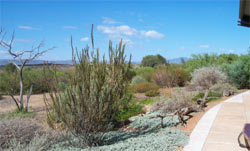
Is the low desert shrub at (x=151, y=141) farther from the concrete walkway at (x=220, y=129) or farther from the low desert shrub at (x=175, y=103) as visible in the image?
the low desert shrub at (x=175, y=103)

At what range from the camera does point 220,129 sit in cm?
557

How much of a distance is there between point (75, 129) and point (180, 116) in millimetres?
2859

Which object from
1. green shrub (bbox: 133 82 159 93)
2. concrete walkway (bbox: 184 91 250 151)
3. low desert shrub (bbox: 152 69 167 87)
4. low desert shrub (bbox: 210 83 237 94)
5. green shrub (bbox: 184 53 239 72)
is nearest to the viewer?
concrete walkway (bbox: 184 91 250 151)

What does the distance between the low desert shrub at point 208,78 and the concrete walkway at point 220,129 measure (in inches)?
251

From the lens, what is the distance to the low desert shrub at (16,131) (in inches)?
205

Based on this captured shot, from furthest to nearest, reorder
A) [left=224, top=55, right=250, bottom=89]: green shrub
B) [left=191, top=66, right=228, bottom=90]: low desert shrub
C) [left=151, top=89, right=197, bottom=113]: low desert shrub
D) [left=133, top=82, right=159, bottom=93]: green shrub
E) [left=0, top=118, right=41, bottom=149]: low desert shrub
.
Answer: [left=133, top=82, right=159, bottom=93]: green shrub < [left=224, top=55, right=250, bottom=89]: green shrub < [left=191, top=66, right=228, bottom=90]: low desert shrub < [left=151, top=89, right=197, bottom=113]: low desert shrub < [left=0, top=118, right=41, bottom=149]: low desert shrub

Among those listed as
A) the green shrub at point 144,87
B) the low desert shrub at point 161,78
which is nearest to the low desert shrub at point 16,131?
the green shrub at point 144,87

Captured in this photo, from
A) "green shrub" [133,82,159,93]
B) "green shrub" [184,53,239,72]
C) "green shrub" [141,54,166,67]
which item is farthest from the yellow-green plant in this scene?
"green shrub" [141,54,166,67]

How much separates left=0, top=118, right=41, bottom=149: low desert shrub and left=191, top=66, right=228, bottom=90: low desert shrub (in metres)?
11.2

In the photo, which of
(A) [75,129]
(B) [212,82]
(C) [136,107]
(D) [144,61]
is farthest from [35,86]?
(D) [144,61]

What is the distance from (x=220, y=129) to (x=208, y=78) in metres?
9.68

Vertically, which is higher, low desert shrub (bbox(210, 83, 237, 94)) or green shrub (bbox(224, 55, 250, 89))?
green shrub (bbox(224, 55, 250, 89))

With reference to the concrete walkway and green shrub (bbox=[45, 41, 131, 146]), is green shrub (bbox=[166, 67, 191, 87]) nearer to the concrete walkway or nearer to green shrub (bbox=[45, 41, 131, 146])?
the concrete walkway

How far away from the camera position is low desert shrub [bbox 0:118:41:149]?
17.1 ft
